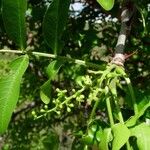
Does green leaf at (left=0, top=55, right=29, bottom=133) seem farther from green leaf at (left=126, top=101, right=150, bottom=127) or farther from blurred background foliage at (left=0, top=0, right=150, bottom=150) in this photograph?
blurred background foliage at (left=0, top=0, right=150, bottom=150)

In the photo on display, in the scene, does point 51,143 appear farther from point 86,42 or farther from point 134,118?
point 86,42

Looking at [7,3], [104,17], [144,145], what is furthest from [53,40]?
[104,17]

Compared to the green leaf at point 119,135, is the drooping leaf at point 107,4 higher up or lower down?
higher up

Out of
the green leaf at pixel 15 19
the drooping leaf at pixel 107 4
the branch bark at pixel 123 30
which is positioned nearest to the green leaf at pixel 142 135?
the branch bark at pixel 123 30

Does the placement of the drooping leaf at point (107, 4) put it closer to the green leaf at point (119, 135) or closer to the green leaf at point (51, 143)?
the green leaf at point (119, 135)

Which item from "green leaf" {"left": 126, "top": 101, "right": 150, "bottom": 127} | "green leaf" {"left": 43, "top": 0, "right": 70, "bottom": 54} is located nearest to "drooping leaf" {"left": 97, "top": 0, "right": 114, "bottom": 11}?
"green leaf" {"left": 43, "top": 0, "right": 70, "bottom": 54}

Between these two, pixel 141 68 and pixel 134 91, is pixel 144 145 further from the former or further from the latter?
pixel 141 68

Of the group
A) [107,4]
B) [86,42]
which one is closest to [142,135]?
[107,4]

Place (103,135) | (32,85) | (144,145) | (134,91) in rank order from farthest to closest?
(32,85)
(134,91)
(103,135)
(144,145)
